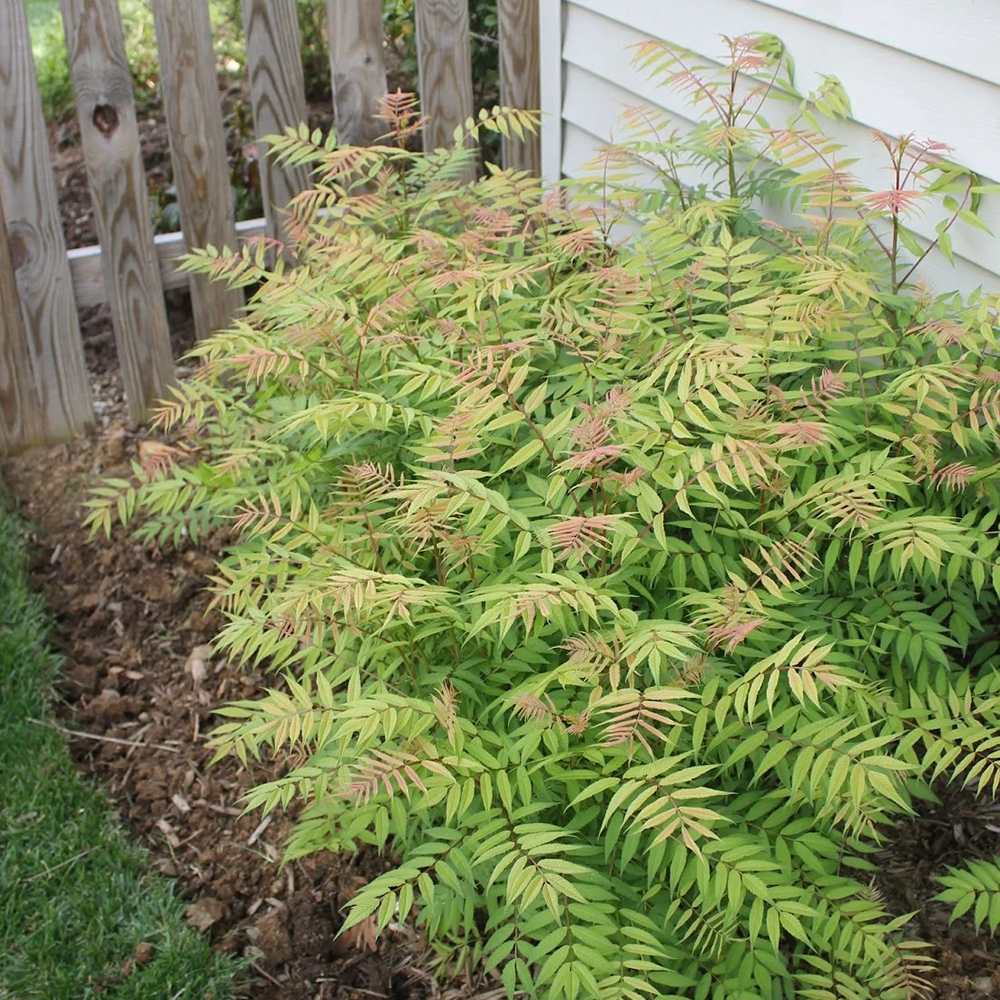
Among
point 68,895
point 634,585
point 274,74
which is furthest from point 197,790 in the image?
point 274,74

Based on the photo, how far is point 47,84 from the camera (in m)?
6.38

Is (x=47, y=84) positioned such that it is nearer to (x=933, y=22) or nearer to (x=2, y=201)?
(x=2, y=201)

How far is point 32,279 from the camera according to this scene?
4.38 m

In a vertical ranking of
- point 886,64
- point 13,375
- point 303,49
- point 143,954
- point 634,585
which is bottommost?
point 143,954

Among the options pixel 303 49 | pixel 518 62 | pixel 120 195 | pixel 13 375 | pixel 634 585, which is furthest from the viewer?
pixel 303 49

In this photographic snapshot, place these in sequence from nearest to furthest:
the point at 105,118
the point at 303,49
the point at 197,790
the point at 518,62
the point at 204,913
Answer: the point at 204,913 → the point at 197,790 → the point at 105,118 → the point at 518,62 → the point at 303,49

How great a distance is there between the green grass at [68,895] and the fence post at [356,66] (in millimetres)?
2245

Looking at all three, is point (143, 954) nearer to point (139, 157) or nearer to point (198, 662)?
point (198, 662)

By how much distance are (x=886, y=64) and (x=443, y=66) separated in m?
1.94

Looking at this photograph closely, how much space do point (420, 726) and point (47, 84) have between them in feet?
17.7

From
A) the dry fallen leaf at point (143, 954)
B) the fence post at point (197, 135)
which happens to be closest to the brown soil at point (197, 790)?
the dry fallen leaf at point (143, 954)

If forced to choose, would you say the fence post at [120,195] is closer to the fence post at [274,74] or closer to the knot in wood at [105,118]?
the knot in wood at [105,118]

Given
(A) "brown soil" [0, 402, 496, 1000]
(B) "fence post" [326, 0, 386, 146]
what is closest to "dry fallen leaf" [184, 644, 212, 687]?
(A) "brown soil" [0, 402, 496, 1000]

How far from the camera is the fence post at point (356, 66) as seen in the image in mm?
4359
